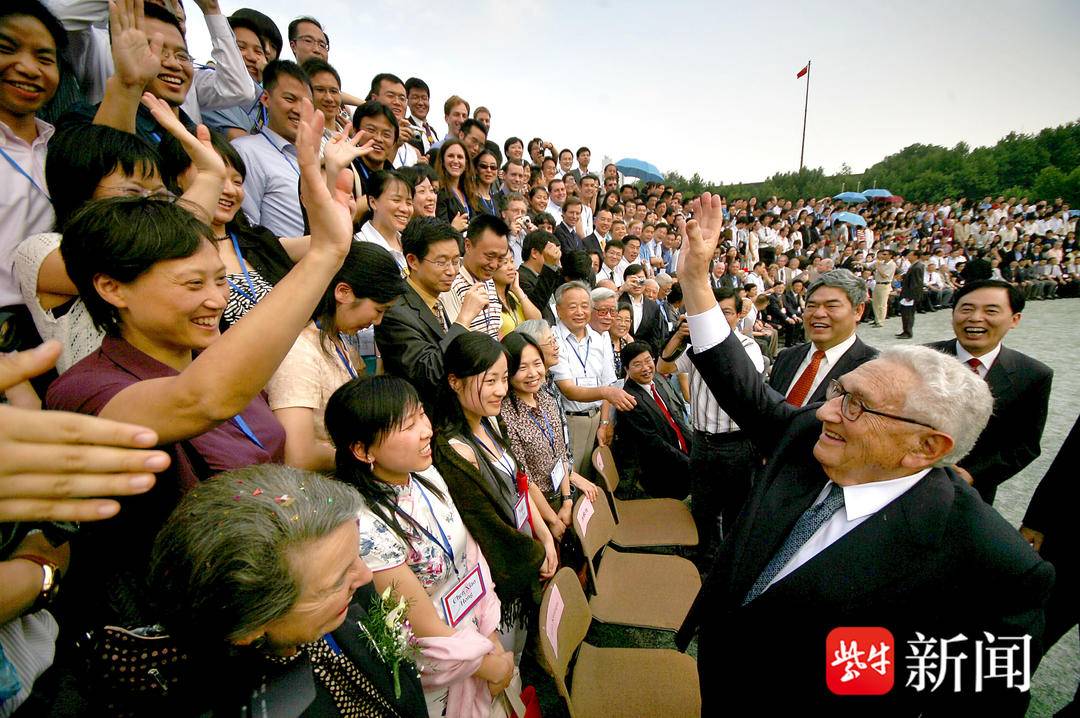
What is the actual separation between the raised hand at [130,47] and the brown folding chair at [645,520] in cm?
339

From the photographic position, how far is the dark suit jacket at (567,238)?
22.4 feet

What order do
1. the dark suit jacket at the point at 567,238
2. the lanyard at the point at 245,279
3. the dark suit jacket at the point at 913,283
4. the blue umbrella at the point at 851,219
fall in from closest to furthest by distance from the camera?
the lanyard at the point at 245,279, the dark suit jacket at the point at 567,238, the dark suit jacket at the point at 913,283, the blue umbrella at the point at 851,219

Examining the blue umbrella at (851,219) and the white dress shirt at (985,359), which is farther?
the blue umbrella at (851,219)

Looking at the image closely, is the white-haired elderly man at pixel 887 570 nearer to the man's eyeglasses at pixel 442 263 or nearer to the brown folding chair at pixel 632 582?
the brown folding chair at pixel 632 582

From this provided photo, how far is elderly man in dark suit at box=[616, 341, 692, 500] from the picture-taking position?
406cm

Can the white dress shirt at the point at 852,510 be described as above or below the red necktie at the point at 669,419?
above

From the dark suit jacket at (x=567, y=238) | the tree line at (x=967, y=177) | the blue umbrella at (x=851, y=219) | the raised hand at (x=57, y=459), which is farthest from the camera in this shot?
the tree line at (x=967, y=177)

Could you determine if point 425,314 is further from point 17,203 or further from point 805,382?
point 805,382

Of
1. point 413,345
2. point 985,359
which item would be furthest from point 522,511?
→ point 985,359

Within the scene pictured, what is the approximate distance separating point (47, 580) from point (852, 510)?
2.26 metres

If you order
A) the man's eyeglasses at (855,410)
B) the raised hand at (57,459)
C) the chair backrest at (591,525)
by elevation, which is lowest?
the chair backrest at (591,525)

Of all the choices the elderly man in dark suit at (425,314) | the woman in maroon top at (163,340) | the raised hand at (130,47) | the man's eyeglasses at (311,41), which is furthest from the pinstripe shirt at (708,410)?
the man's eyeglasses at (311,41)

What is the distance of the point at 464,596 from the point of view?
189 centimetres

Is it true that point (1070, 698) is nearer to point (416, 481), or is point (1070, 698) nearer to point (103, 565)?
point (416, 481)
